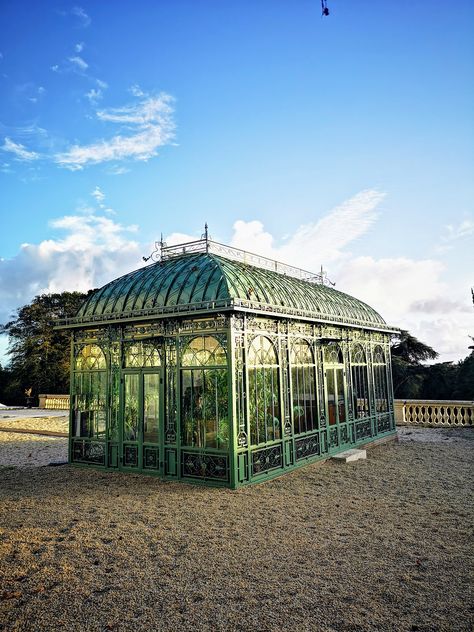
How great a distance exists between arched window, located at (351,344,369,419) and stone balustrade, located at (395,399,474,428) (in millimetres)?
5950

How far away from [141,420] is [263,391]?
2.76 m

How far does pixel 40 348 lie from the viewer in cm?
3859

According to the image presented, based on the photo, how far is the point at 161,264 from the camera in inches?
474

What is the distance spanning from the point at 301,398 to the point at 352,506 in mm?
3520

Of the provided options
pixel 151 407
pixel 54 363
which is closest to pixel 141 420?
pixel 151 407

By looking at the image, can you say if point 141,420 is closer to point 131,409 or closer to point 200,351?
point 131,409

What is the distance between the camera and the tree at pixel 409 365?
31.6 meters

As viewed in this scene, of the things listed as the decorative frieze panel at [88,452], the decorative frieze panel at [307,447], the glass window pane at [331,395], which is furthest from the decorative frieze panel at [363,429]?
the decorative frieze panel at [88,452]

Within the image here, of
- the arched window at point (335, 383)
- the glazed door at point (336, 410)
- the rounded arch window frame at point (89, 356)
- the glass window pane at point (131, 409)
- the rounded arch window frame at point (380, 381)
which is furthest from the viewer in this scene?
A: the rounded arch window frame at point (380, 381)

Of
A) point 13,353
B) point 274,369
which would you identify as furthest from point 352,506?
point 13,353

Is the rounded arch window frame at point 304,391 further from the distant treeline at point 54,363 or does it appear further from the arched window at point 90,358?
the distant treeline at point 54,363

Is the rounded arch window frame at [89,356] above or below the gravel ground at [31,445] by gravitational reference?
above

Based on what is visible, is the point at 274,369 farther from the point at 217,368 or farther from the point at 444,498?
the point at 444,498

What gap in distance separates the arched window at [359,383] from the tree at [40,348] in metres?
28.3
